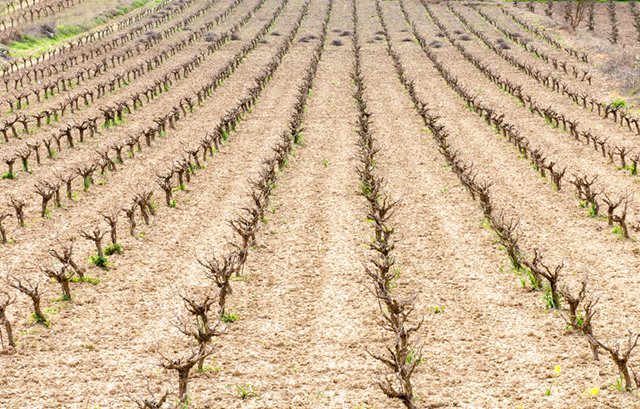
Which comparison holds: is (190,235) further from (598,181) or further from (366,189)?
(598,181)

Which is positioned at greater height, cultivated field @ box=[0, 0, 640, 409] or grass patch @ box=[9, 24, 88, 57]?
cultivated field @ box=[0, 0, 640, 409]

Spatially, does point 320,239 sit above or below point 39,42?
above

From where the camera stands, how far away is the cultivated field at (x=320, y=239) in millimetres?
13750

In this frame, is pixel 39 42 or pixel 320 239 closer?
pixel 320 239

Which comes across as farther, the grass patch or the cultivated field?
the grass patch

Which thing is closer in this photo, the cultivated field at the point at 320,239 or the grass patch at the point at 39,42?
the cultivated field at the point at 320,239

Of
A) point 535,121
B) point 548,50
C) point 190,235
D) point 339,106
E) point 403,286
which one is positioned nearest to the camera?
point 403,286

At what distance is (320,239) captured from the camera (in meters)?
21.7

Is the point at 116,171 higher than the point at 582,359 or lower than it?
lower

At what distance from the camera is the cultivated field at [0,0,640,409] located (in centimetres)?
1375

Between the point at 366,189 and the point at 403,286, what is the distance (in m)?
7.64

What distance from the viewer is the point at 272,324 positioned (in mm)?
16172

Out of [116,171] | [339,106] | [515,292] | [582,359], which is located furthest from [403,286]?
[339,106]

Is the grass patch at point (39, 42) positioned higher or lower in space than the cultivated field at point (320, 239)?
lower
